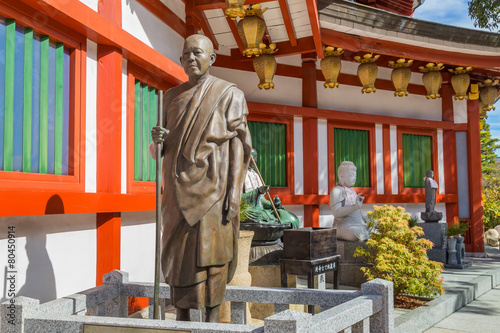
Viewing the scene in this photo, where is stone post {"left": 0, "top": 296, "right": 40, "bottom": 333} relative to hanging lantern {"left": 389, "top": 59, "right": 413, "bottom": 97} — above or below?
below

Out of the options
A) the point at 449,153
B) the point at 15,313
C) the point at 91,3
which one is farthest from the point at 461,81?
Answer: the point at 15,313

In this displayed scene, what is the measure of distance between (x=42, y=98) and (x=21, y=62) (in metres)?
0.31

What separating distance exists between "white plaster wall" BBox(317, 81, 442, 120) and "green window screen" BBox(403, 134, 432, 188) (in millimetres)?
490

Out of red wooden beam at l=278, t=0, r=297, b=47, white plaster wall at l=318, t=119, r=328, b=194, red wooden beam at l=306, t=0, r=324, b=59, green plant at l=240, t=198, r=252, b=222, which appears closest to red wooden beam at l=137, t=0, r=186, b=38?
red wooden beam at l=278, t=0, r=297, b=47

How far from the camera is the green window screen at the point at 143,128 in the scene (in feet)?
16.3

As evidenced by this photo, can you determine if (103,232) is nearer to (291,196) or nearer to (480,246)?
(291,196)

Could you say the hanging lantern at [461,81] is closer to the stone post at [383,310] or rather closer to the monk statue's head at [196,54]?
the stone post at [383,310]

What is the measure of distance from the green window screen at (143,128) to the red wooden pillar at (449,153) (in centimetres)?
718

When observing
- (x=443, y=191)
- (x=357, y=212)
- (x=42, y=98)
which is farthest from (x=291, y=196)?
(x=42, y=98)

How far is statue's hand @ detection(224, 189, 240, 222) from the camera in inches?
108

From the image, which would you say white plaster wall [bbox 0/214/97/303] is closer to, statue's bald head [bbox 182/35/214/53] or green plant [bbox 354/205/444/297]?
statue's bald head [bbox 182/35/214/53]

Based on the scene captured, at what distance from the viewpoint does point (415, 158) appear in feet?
32.3

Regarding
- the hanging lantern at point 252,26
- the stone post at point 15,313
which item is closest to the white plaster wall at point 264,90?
the hanging lantern at point 252,26

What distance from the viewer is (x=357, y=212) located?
6605 mm
